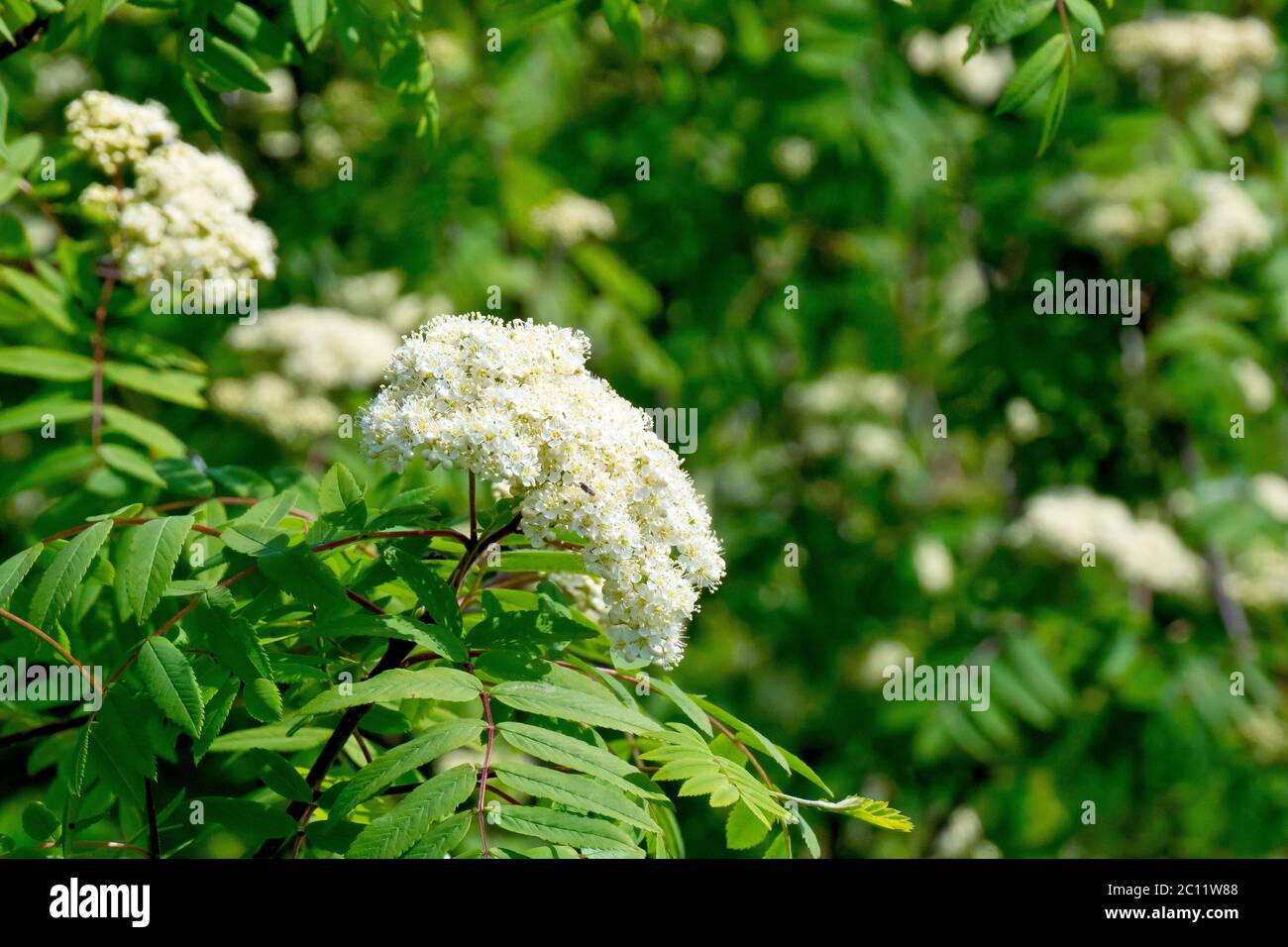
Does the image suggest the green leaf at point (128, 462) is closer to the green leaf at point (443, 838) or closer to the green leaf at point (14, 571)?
the green leaf at point (14, 571)

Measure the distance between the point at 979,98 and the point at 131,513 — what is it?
625 cm

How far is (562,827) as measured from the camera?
2125 mm

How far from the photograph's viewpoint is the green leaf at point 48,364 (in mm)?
3484

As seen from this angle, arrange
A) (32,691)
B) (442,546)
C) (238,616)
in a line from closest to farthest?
(238,616) < (442,546) < (32,691)

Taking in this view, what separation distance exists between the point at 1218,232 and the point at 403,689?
214 inches

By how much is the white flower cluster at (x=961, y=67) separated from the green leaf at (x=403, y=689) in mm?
6242

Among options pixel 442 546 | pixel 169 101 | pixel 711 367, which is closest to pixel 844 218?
pixel 711 367

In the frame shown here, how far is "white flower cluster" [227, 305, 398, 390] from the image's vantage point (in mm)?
5672

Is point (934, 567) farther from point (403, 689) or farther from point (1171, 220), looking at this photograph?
point (403, 689)

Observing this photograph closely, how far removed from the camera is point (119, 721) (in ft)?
7.56

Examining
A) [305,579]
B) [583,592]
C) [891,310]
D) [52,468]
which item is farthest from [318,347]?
[305,579]

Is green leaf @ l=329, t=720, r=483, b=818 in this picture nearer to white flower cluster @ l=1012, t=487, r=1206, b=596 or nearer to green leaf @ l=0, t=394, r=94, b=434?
green leaf @ l=0, t=394, r=94, b=434

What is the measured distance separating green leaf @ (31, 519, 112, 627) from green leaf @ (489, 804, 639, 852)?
A: 2.98 ft

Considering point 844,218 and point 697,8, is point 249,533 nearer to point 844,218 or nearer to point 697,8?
point 697,8
